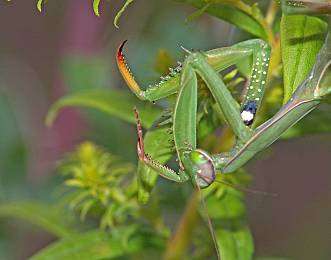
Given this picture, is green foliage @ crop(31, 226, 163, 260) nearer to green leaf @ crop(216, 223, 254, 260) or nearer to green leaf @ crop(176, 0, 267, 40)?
green leaf @ crop(216, 223, 254, 260)

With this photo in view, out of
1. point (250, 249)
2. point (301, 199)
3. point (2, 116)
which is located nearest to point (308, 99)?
point (250, 249)

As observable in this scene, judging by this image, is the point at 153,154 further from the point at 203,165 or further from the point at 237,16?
the point at 237,16

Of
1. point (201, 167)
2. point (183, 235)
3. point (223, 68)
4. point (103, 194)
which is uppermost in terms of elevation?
point (223, 68)

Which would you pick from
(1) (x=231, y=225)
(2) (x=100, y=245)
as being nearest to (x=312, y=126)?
(1) (x=231, y=225)

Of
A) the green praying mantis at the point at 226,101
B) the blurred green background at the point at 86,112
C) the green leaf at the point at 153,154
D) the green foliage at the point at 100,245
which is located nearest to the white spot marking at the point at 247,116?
the green praying mantis at the point at 226,101

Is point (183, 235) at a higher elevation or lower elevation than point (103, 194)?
lower

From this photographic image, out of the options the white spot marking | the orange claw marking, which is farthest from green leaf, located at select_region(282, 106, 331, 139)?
the orange claw marking
